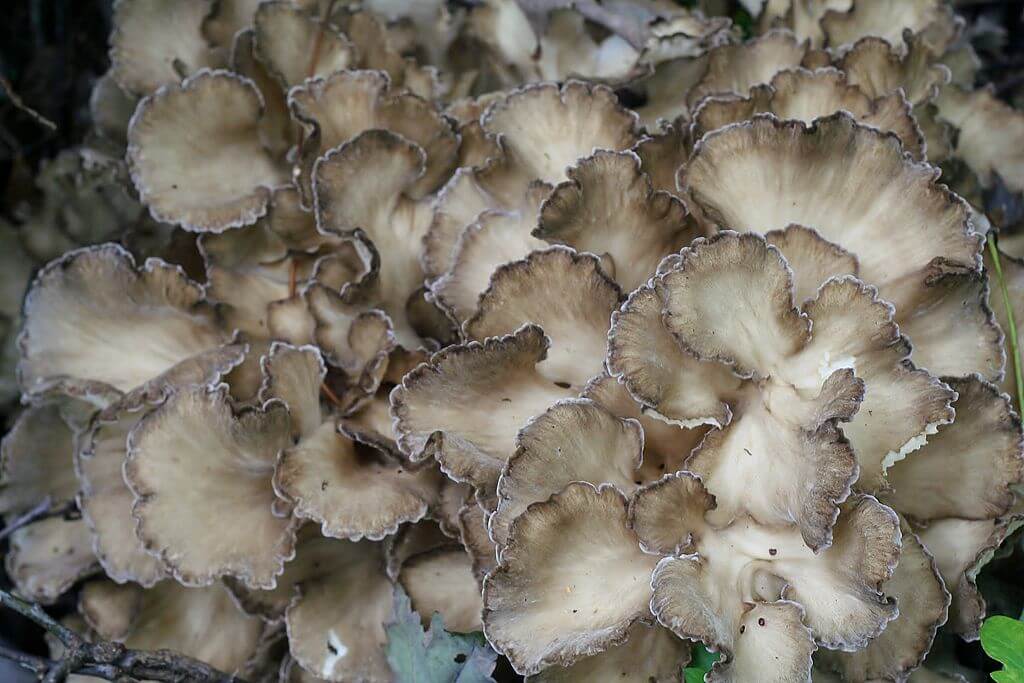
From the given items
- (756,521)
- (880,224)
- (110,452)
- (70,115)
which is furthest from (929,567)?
(70,115)

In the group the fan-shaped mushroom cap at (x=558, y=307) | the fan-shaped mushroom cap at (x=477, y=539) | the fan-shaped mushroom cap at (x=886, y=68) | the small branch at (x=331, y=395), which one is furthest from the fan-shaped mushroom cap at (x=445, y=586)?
the fan-shaped mushroom cap at (x=886, y=68)

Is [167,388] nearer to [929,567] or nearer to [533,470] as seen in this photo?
[533,470]

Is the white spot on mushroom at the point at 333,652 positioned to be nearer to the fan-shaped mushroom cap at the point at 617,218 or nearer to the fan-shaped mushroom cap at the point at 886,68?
the fan-shaped mushroom cap at the point at 617,218

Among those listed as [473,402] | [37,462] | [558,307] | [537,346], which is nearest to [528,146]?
[558,307]

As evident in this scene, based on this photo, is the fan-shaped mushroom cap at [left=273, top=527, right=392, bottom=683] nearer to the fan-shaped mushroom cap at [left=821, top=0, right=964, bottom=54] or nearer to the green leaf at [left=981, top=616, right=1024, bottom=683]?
the green leaf at [left=981, top=616, right=1024, bottom=683]

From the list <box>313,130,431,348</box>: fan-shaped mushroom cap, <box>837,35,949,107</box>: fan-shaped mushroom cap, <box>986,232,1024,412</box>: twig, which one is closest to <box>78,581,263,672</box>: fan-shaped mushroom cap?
<box>313,130,431,348</box>: fan-shaped mushroom cap

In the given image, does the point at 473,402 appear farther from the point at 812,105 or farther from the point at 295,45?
the point at 295,45
